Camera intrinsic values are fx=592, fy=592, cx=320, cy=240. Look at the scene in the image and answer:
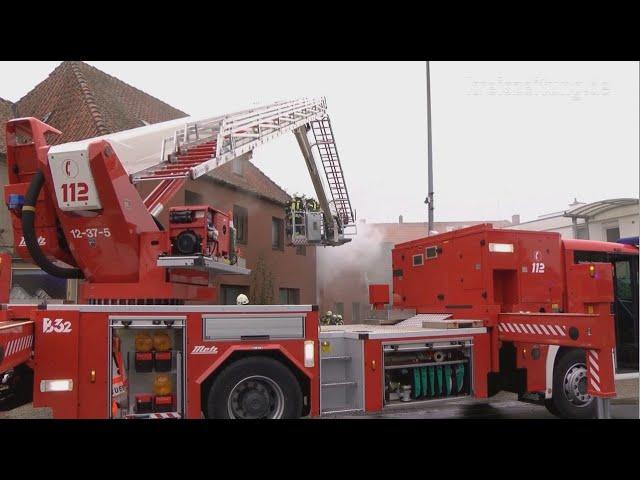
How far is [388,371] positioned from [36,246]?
406 centimetres

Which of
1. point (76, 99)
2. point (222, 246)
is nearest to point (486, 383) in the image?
point (222, 246)

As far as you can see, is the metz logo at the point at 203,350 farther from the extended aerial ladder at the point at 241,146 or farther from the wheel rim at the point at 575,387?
the wheel rim at the point at 575,387

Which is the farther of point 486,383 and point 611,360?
point 486,383

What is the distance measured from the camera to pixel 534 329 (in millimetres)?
7258

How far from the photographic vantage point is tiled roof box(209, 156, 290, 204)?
32.5 feet

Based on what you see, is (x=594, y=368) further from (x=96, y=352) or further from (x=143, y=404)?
(x=96, y=352)

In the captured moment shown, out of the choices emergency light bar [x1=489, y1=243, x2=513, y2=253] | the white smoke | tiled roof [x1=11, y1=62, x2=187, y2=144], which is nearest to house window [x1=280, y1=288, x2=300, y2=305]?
the white smoke

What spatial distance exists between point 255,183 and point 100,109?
3.15 m

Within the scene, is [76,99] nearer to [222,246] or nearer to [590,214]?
[222,246]

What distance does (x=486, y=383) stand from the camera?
740 centimetres

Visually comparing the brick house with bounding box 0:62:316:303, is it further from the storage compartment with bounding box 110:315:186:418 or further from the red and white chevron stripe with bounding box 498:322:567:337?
the red and white chevron stripe with bounding box 498:322:567:337

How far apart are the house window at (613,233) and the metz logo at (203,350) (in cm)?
780

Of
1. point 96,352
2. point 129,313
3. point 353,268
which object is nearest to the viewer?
point 96,352

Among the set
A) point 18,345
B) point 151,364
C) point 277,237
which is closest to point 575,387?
point 151,364
